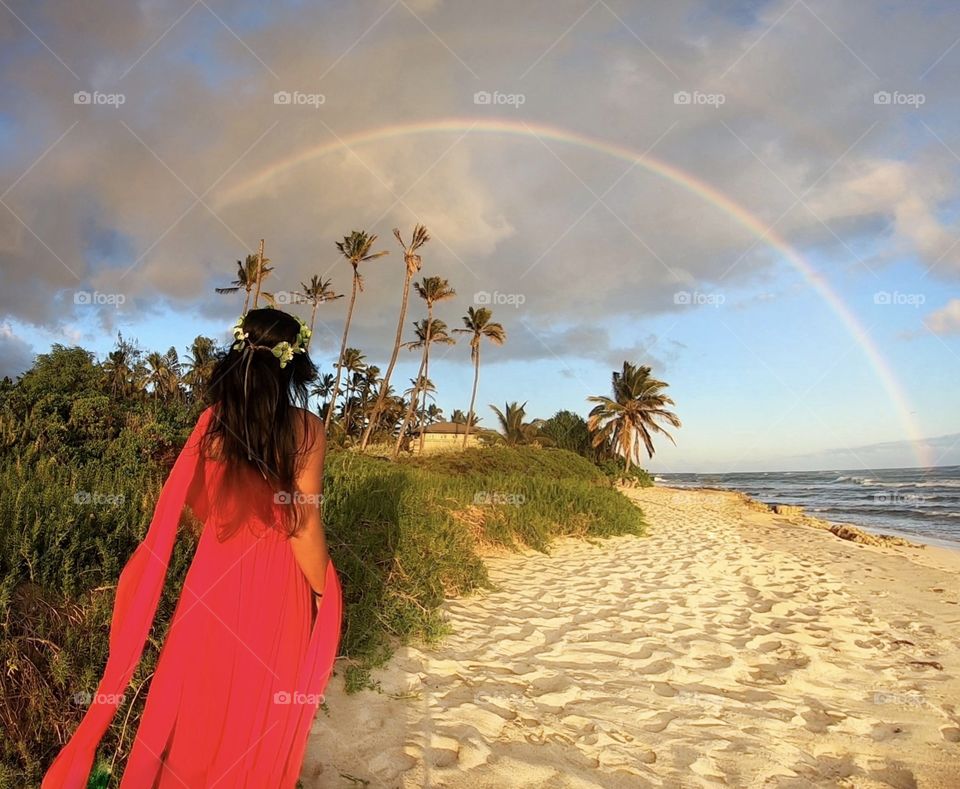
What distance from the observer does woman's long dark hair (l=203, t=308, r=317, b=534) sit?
79.4 inches

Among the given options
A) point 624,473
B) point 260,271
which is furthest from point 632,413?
point 260,271

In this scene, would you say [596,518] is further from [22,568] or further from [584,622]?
[22,568]

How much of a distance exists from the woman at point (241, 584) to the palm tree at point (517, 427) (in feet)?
121

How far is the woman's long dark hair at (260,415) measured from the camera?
2018 millimetres

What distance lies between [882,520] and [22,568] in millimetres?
26076

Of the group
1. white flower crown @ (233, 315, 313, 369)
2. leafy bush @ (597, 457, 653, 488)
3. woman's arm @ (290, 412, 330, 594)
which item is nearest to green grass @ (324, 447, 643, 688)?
woman's arm @ (290, 412, 330, 594)

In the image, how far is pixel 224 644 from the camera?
210 cm

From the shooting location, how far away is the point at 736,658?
4.59 m

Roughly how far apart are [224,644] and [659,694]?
2945mm

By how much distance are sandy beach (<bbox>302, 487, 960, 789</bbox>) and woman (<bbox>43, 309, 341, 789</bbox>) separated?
2.78 ft

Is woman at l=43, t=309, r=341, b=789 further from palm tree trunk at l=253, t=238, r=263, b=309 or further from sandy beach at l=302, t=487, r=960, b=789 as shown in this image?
palm tree trunk at l=253, t=238, r=263, b=309

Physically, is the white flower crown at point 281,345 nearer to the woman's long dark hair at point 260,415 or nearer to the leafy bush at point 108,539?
the woman's long dark hair at point 260,415

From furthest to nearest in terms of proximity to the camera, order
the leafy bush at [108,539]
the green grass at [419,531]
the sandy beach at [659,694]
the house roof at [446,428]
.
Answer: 1. the house roof at [446,428]
2. the green grass at [419,531]
3. the sandy beach at [659,694]
4. the leafy bush at [108,539]

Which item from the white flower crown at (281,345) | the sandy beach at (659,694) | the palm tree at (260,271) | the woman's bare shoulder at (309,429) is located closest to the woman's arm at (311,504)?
the woman's bare shoulder at (309,429)
